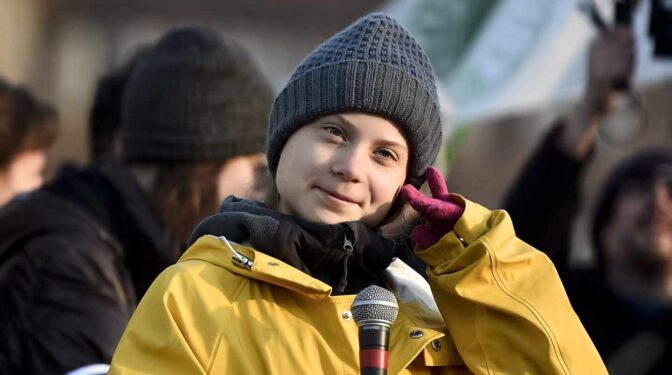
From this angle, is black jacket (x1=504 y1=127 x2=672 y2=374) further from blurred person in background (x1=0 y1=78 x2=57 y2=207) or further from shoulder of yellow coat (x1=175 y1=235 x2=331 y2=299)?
shoulder of yellow coat (x1=175 y1=235 x2=331 y2=299)

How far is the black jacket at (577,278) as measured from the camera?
5.83 meters

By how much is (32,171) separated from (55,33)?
36.5 ft

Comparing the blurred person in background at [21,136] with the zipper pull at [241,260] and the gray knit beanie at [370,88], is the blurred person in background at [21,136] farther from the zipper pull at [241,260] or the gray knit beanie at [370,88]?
the zipper pull at [241,260]

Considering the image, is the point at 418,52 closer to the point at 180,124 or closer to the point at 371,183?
the point at 371,183

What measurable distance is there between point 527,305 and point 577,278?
313 centimetres

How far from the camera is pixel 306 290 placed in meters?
3.03

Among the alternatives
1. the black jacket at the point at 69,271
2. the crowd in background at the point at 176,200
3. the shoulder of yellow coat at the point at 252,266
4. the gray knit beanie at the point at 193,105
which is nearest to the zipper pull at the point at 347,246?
the shoulder of yellow coat at the point at 252,266

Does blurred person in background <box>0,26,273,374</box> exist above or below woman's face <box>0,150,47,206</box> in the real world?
above

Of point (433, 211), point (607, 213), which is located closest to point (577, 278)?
point (607, 213)

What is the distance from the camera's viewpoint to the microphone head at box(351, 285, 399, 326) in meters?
2.70

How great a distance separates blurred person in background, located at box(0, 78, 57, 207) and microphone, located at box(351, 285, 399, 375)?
346 cm

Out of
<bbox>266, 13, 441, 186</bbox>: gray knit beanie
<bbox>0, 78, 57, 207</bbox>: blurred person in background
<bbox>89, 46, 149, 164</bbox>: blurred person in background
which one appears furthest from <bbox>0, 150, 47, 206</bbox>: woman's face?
<bbox>266, 13, 441, 186</bbox>: gray knit beanie

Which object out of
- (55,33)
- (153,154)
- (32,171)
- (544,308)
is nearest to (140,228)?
(153,154)

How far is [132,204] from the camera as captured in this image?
4.77m
